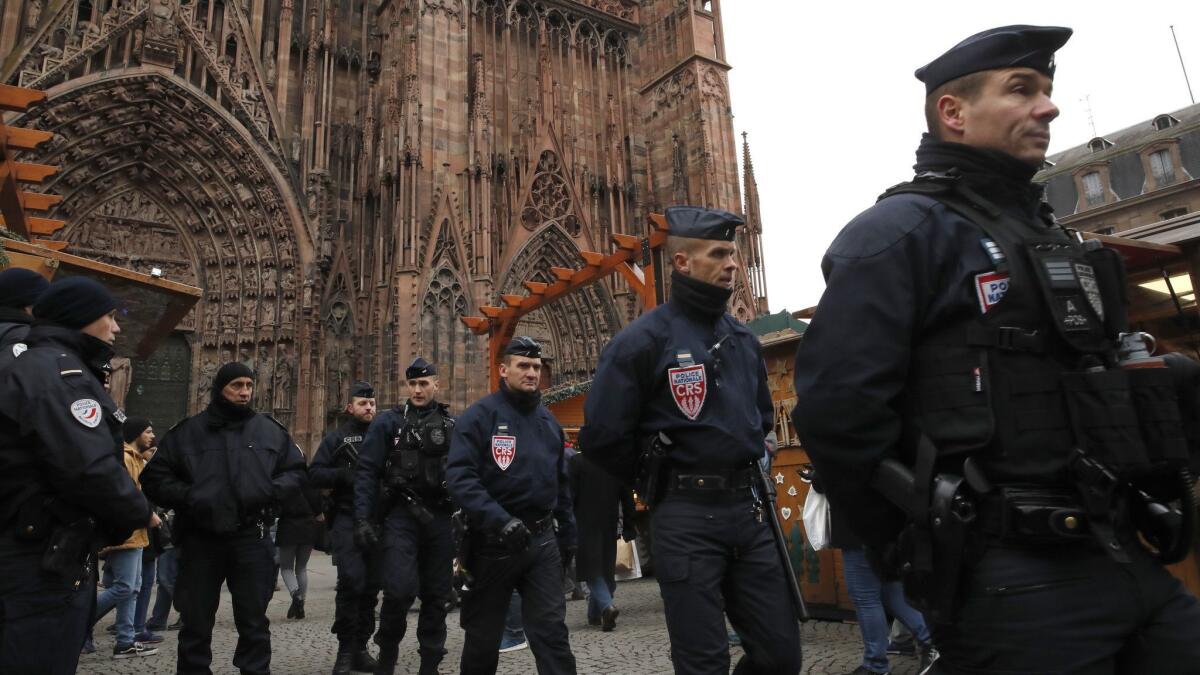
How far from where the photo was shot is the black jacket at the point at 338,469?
18.9 feet

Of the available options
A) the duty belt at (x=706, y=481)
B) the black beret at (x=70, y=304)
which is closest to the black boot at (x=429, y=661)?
the duty belt at (x=706, y=481)

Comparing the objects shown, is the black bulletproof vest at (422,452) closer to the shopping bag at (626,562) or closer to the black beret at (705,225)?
Answer: the black beret at (705,225)

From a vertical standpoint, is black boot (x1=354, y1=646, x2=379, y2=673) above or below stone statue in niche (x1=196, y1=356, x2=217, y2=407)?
below

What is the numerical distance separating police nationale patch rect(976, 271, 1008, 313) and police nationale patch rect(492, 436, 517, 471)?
2594 mm

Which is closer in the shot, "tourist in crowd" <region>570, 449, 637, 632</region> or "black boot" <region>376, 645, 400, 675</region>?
"black boot" <region>376, 645, 400, 675</region>

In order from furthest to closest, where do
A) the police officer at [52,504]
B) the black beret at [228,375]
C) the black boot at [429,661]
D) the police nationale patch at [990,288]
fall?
1. the black boot at [429,661]
2. the black beret at [228,375]
3. the police officer at [52,504]
4. the police nationale patch at [990,288]

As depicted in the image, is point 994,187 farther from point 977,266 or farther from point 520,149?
point 520,149

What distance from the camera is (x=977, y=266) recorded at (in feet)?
5.24

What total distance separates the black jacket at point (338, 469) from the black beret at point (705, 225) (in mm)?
3673

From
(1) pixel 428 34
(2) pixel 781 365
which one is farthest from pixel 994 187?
(1) pixel 428 34

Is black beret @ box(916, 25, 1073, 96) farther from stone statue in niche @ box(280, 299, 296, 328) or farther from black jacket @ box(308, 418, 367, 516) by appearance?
stone statue in niche @ box(280, 299, 296, 328)

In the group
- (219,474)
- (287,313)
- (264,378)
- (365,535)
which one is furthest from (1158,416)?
(287,313)

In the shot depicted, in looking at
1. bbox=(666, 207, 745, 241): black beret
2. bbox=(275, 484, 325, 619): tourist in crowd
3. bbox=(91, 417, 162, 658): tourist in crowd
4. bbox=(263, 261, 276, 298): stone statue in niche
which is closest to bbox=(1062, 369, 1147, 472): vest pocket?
bbox=(666, 207, 745, 241): black beret

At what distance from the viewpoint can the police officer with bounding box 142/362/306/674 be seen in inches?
153
